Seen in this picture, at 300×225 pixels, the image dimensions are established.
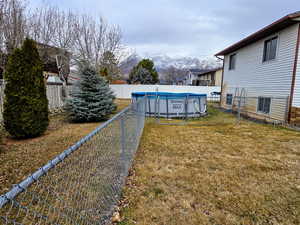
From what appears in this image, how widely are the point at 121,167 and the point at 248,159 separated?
10.6ft

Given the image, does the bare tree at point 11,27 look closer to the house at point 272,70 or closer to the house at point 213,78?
the house at point 272,70

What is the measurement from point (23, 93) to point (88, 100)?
3.27 meters

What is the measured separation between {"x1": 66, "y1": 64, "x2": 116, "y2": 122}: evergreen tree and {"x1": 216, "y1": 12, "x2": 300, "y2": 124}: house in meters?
7.32

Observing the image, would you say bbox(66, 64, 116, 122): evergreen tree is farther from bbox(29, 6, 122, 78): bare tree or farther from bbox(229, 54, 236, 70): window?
bbox(229, 54, 236, 70): window

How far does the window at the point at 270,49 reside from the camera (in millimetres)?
8447

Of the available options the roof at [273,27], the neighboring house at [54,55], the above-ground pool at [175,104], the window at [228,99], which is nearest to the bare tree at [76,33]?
the neighboring house at [54,55]

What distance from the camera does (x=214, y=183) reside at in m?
2.99

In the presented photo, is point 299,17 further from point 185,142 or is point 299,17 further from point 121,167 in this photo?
point 121,167

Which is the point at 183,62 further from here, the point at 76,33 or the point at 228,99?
the point at 76,33

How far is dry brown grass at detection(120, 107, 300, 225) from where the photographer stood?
224 centimetres

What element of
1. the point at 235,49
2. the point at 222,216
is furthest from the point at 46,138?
the point at 235,49

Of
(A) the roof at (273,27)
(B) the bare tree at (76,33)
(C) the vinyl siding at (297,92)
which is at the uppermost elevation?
(B) the bare tree at (76,33)

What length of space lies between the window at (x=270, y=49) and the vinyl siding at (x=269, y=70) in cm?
20

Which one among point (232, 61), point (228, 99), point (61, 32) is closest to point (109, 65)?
point (61, 32)
